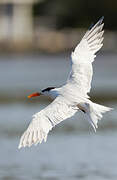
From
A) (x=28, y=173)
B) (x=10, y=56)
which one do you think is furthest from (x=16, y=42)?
(x=28, y=173)

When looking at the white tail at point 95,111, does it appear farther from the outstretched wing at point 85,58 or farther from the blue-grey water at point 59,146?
the blue-grey water at point 59,146

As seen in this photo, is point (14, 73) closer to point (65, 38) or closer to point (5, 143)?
point (5, 143)

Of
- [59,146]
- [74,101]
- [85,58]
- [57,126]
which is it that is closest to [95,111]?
[74,101]

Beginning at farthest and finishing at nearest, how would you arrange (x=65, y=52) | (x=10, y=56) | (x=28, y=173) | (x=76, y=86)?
(x=65, y=52)
(x=10, y=56)
(x=28, y=173)
(x=76, y=86)

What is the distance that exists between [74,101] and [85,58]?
1.45 metres

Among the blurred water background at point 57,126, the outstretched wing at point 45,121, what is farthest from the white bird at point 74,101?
the blurred water background at point 57,126

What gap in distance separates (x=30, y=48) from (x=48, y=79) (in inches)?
870

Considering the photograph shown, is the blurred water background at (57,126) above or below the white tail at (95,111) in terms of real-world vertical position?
below

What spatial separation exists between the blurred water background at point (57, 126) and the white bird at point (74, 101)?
1.58 m

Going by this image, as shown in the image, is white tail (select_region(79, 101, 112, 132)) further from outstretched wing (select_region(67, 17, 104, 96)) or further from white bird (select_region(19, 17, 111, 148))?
outstretched wing (select_region(67, 17, 104, 96))

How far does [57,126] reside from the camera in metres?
16.6

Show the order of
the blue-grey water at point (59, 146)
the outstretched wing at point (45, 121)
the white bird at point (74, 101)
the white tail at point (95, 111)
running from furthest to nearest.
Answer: the blue-grey water at point (59, 146) < the white tail at point (95, 111) < the white bird at point (74, 101) < the outstretched wing at point (45, 121)

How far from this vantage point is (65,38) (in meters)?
52.2

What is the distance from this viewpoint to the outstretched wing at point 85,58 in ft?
35.0
